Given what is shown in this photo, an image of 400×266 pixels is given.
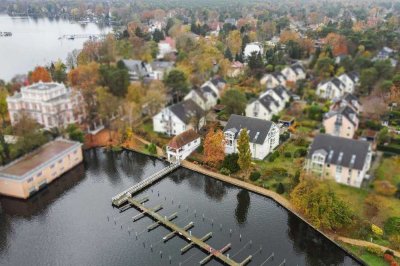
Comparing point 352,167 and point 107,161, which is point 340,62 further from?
point 107,161

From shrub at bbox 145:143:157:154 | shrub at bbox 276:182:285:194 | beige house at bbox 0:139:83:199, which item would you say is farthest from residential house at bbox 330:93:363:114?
beige house at bbox 0:139:83:199

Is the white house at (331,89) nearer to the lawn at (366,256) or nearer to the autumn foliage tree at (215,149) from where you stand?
the autumn foliage tree at (215,149)

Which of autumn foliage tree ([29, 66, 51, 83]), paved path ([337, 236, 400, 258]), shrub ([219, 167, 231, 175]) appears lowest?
paved path ([337, 236, 400, 258])

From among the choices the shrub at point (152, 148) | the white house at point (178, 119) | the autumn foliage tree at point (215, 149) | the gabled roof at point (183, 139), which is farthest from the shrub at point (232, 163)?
the white house at point (178, 119)

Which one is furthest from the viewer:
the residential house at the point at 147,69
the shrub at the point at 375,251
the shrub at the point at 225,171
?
the residential house at the point at 147,69

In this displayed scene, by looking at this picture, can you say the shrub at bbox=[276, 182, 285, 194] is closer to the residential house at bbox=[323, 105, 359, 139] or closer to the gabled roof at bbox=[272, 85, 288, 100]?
the residential house at bbox=[323, 105, 359, 139]

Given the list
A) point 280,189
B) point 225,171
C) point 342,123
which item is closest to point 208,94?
point 342,123
